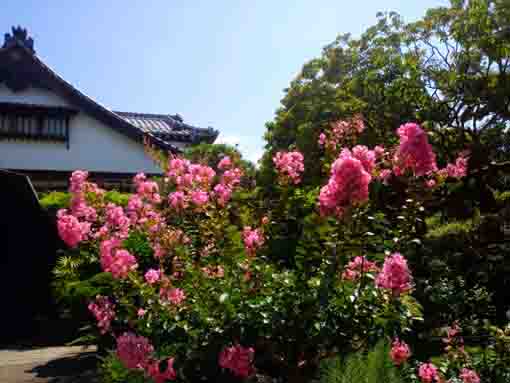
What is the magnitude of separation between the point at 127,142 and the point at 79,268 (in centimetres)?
873

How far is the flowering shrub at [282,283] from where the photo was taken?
2.31 meters

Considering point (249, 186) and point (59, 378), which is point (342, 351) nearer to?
point (249, 186)

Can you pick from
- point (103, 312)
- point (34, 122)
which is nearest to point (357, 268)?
point (103, 312)

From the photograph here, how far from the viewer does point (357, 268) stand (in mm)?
2434

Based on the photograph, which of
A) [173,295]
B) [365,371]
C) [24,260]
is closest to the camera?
[365,371]

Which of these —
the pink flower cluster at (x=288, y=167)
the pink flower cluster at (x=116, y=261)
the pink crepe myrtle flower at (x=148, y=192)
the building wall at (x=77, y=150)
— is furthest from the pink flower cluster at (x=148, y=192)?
the building wall at (x=77, y=150)

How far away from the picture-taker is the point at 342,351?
2.33 m

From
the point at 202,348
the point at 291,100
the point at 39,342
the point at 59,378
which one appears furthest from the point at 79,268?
the point at 291,100

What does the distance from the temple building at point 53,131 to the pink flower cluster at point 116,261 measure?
903 cm

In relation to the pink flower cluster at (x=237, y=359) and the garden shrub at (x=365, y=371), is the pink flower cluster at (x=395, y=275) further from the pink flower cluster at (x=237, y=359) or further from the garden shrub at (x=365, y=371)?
the pink flower cluster at (x=237, y=359)

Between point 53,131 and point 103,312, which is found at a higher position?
point 53,131

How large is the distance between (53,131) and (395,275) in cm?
1199

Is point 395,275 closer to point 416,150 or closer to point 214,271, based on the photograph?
point 416,150

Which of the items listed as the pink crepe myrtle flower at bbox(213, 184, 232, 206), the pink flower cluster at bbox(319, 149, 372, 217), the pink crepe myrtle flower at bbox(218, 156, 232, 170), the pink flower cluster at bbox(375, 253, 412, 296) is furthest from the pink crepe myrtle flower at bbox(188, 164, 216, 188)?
the pink flower cluster at bbox(375, 253, 412, 296)
